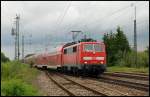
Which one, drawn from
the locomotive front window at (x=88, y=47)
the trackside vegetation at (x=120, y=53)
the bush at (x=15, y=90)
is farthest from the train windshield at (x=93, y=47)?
A: the trackside vegetation at (x=120, y=53)

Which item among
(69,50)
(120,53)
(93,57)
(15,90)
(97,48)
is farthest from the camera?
(120,53)

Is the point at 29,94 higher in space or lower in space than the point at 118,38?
lower

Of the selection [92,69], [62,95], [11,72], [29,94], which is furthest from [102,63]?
[29,94]

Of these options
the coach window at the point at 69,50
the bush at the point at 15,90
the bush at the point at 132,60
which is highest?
the coach window at the point at 69,50

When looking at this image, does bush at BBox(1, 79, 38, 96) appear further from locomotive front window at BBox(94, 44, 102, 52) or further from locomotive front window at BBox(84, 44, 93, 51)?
locomotive front window at BBox(94, 44, 102, 52)

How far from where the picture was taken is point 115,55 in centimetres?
6588

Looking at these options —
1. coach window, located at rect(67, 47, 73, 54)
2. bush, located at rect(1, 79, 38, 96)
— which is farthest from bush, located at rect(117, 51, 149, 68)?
bush, located at rect(1, 79, 38, 96)

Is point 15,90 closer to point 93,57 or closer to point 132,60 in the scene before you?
point 93,57

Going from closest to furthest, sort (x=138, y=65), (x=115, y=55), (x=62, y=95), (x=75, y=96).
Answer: (x=75, y=96) → (x=62, y=95) → (x=138, y=65) → (x=115, y=55)

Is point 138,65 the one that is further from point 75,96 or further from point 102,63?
point 75,96

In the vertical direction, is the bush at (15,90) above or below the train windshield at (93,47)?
below

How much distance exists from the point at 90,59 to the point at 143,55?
3032 centimetres

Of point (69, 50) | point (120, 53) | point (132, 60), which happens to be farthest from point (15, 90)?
point (120, 53)

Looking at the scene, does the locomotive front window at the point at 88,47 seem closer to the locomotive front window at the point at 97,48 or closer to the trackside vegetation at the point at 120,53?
the locomotive front window at the point at 97,48
